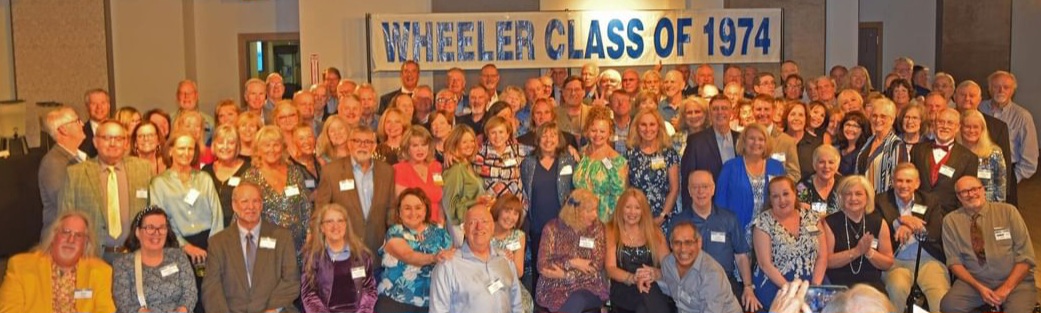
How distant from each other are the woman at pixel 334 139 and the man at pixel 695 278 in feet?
7.25

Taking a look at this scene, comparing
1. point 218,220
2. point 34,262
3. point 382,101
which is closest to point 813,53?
point 382,101

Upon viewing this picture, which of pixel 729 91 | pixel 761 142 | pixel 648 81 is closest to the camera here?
pixel 761 142

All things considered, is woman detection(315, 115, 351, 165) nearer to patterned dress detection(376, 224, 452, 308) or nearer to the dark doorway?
patterned dress detection(376, 224, 452, 308)

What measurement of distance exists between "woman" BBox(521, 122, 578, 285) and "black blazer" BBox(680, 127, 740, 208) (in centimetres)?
73

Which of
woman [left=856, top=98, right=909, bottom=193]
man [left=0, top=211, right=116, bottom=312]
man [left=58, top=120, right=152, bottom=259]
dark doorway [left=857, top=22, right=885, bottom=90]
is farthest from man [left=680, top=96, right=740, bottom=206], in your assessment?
dark doorway [left=857, top=22, right=885, bottom=90]

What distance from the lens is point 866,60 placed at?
49.4 ft

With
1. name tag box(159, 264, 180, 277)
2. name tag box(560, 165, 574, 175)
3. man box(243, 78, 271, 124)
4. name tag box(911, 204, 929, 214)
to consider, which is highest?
man box(243, 78, 271, 124)

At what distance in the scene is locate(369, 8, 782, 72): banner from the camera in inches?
470

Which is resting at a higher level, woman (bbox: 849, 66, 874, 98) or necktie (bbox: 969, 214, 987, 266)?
woman (bbox: 849, 66, 874, 98)

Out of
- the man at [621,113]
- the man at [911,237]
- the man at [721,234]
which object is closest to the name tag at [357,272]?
the man at [721,234]

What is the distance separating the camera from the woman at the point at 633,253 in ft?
20.7

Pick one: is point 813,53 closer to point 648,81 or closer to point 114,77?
point 648,81

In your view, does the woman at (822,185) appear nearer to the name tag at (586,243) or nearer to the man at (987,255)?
the man at (987,255)

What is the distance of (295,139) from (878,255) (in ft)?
11.5
